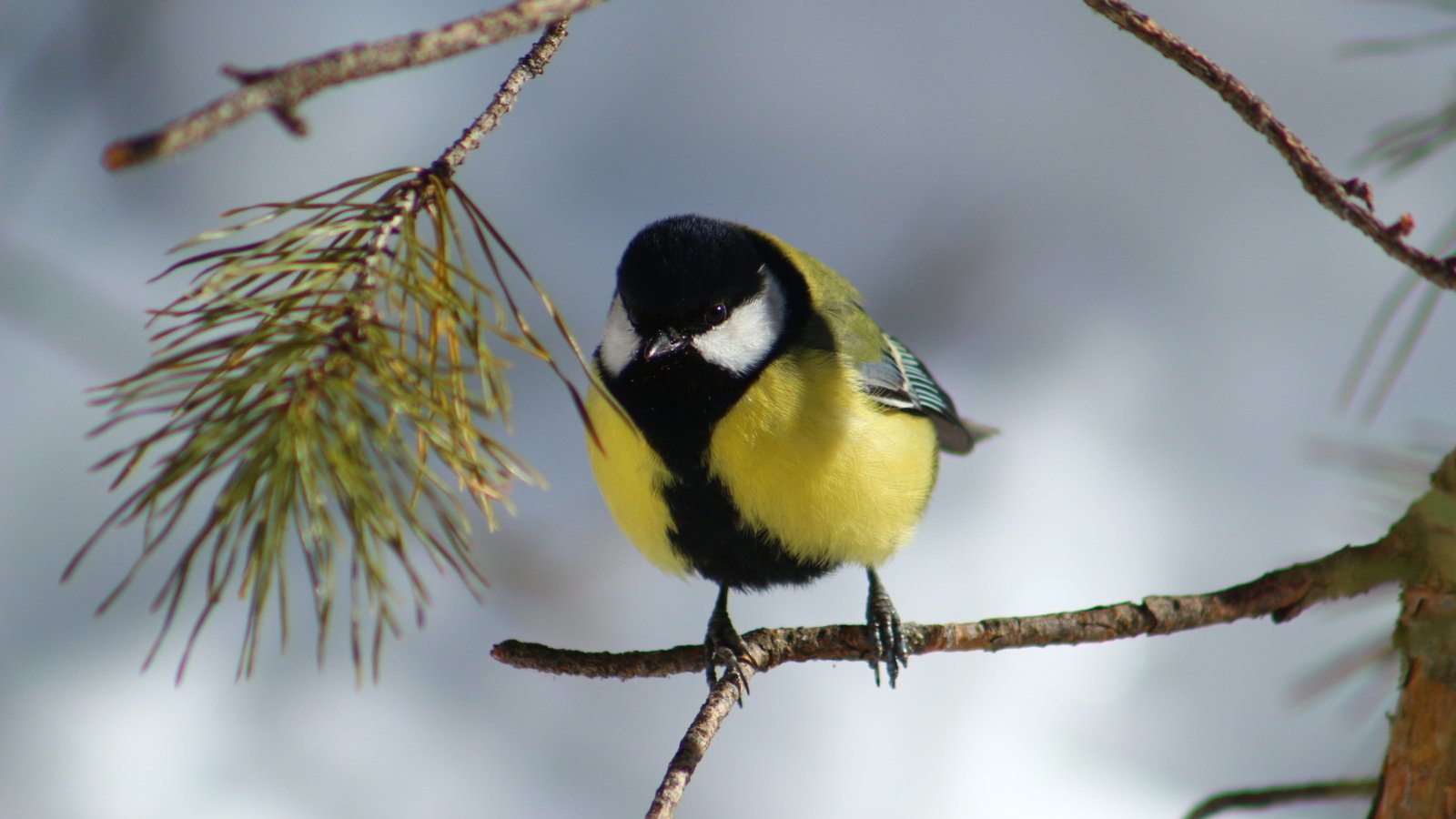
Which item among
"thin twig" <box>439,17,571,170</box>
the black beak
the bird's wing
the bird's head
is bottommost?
"thin twig" <box>439,17,571,170</box>

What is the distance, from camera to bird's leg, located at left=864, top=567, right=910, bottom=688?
85cm

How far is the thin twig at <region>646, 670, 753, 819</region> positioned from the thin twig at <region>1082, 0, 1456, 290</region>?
0.37m

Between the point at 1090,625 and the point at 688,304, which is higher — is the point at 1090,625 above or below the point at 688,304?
below

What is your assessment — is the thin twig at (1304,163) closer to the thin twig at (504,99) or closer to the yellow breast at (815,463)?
the thin twig at (504,99)

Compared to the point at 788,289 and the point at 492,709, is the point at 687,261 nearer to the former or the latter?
the point at 788,289

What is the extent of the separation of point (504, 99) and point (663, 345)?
0.32 metres

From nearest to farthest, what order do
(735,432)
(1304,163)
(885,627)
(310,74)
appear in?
1. (310,74)
2. (1304,163)
3. (735,432)
4. (885,627)

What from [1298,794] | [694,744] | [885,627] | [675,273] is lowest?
[694,744]

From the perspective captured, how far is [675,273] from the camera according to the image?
0.79 m

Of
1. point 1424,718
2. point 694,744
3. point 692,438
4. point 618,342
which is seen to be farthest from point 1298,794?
point 618,342

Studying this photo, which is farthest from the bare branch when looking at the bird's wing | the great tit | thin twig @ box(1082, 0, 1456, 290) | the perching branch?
the bird's wing

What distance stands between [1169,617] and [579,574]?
3.22 feet

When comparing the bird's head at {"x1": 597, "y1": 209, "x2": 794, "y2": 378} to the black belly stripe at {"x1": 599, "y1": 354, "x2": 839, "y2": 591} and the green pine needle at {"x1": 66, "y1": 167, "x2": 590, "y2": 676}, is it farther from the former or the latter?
the green pine needle at {"x1": 66, "y1": 167, "x2": 590, "y2": 676}

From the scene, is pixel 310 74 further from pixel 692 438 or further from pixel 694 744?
pixel 692 438
